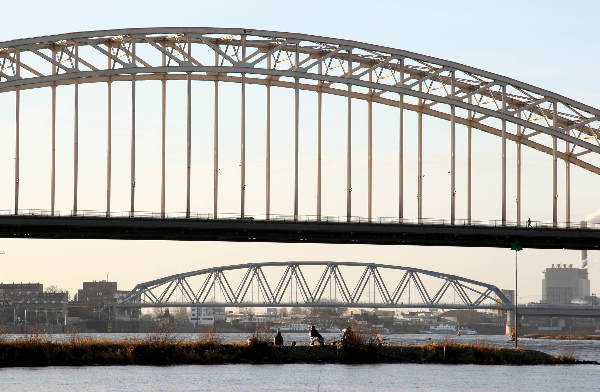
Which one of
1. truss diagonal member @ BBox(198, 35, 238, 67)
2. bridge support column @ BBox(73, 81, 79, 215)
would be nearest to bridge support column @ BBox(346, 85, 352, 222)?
truss diagonal member @ BBox(198, 35, 238, 67)

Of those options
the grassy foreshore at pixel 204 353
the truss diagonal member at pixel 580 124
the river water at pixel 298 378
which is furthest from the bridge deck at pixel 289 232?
the river water at pixel 298 378

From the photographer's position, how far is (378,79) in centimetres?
9419

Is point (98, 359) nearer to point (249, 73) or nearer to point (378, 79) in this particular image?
point (249, 73)

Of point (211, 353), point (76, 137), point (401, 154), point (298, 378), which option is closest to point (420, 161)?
point (401, 154)

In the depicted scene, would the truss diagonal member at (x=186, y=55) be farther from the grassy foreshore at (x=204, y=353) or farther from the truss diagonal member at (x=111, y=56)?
the grassy foreshore at (x=204, y=353)

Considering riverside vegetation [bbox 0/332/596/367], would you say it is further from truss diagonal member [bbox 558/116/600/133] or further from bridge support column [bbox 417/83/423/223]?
truss diagonal member [bbox 558/116/600/133]

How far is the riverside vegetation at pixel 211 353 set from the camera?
65.2 metres

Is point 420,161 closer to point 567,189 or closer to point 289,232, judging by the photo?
point 567,189

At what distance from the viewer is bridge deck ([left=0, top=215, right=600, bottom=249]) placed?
8331 cm

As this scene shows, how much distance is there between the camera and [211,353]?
67.1m

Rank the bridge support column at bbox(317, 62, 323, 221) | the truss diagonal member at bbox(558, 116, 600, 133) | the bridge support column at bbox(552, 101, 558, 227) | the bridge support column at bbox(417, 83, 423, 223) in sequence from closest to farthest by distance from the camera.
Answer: the bridge support column at bbox(317, 62, 323, 221) → the bridge support column at bbox(417, 83, 423, 223) → the bridge support column at bbox(552, 101, 558, 227) → the truss diagonal member at bbox(558, 116, 600, 133)

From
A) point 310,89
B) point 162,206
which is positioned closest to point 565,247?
point 310,89

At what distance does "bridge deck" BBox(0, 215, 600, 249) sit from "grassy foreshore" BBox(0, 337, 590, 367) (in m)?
16.0

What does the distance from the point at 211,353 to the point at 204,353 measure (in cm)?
39
